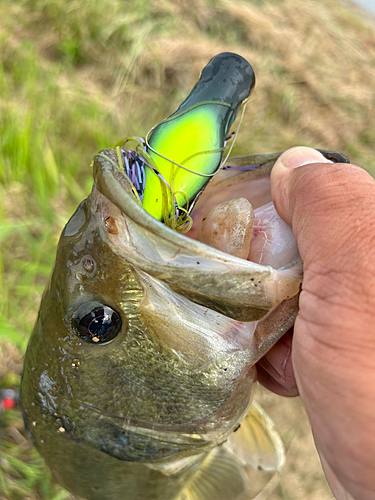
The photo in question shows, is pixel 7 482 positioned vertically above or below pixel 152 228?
below

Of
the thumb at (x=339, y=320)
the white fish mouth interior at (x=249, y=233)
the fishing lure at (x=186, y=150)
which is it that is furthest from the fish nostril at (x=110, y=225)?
the thumb at (x=339, y=320)

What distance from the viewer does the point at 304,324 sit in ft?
3.69

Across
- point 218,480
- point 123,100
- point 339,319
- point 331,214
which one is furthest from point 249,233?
point 123,100

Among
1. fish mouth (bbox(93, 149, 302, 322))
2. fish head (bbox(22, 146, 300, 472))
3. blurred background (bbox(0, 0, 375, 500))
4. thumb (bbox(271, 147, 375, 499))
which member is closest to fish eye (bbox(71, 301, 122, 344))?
fish head (bbox(22, 146, 300, 472))

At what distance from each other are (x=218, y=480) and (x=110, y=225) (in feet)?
6.89

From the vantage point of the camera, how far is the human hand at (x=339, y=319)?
97 centimetres

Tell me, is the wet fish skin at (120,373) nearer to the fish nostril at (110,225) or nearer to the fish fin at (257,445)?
the fish nostril at (110,225)

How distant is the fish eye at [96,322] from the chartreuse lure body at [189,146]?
333 mm

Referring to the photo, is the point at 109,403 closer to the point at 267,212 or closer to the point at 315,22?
the point at 267,212

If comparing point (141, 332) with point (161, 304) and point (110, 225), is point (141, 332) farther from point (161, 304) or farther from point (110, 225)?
point (110, 225)

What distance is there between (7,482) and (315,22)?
206 inches

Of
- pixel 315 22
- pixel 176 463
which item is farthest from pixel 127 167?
pixel 315 22

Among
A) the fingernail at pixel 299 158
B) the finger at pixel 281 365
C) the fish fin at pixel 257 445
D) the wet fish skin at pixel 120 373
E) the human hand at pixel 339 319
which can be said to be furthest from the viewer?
the fish fin at pixel 257 445

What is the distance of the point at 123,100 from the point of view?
12.3ft
